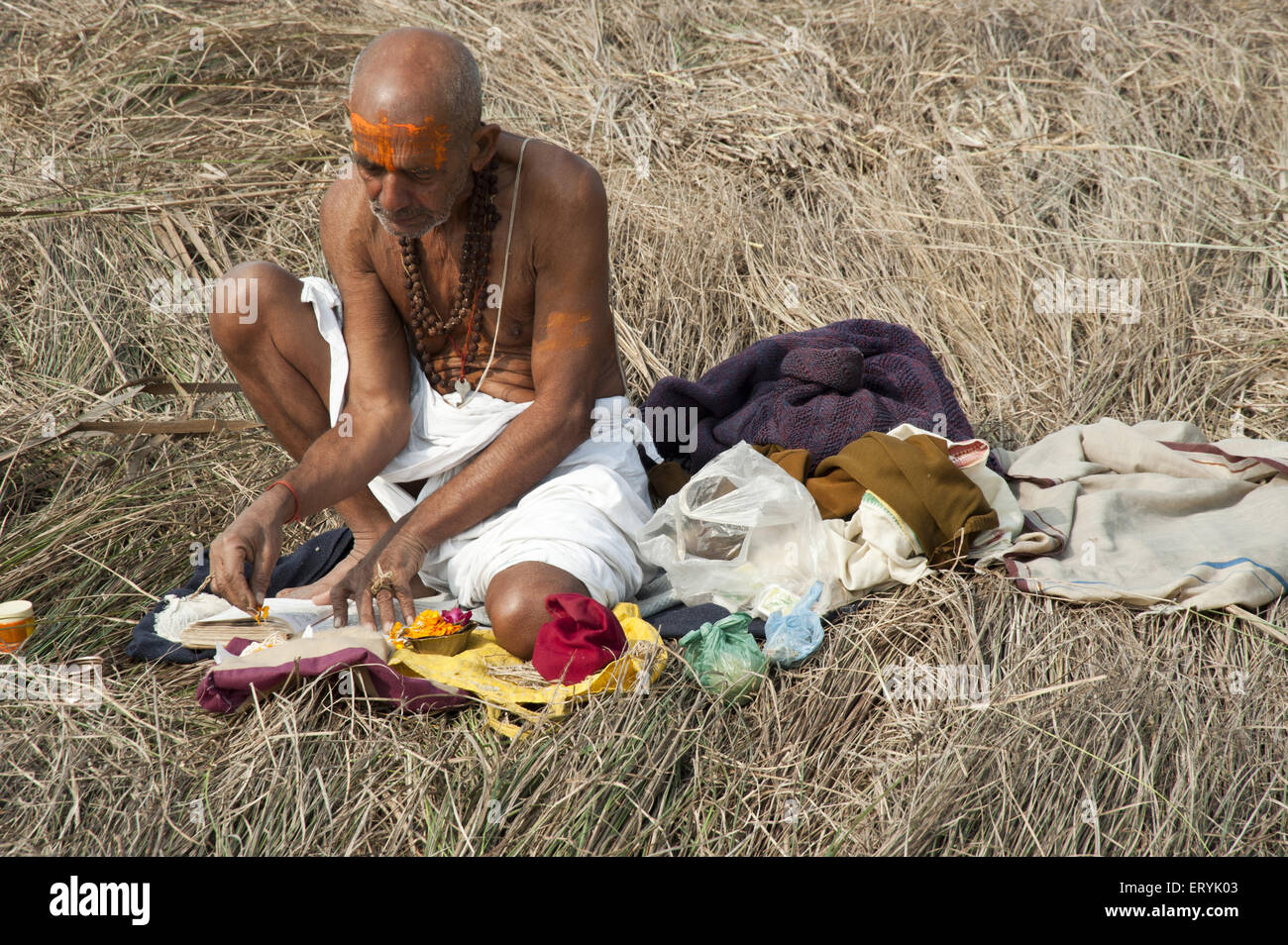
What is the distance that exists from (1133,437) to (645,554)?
1448 millimetres

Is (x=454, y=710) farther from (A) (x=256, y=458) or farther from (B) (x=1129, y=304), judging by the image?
(B) (x=1129, y=304)

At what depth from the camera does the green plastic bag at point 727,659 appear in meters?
2.25

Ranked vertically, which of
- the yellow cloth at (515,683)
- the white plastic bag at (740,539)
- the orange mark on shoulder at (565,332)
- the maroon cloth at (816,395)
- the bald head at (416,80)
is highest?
the bald head at (416,80)

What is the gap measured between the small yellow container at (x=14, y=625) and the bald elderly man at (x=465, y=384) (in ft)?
1.99

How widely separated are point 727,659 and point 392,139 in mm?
1306

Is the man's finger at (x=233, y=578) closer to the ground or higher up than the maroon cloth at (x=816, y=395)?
closer to the ground

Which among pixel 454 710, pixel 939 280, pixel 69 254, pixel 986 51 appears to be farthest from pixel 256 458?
pixel 986 51

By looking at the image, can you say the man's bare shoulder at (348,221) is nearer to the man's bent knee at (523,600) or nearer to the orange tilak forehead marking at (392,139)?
the orange tilak forehead marking at (392,139)

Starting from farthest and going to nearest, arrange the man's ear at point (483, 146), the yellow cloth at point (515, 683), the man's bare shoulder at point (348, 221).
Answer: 1. the man's bare shoulder at point (348, 221)
2. the man's ear at point (483, 146)
3. the yellow cloth at point (515, 683)

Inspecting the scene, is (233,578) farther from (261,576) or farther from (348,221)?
(348,221)

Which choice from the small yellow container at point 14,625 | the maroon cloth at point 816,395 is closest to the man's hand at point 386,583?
the small yellow container at point 14,625

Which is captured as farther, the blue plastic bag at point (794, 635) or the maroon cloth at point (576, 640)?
the blue plastic bag at point (794, 635)

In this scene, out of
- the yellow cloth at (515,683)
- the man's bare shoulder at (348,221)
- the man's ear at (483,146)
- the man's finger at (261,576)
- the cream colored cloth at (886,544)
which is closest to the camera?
the yellow cloth at (515,683)

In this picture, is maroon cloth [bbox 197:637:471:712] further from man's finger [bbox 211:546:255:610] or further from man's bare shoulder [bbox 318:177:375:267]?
man's bare shoulder [bbox 318:177:375:267]
